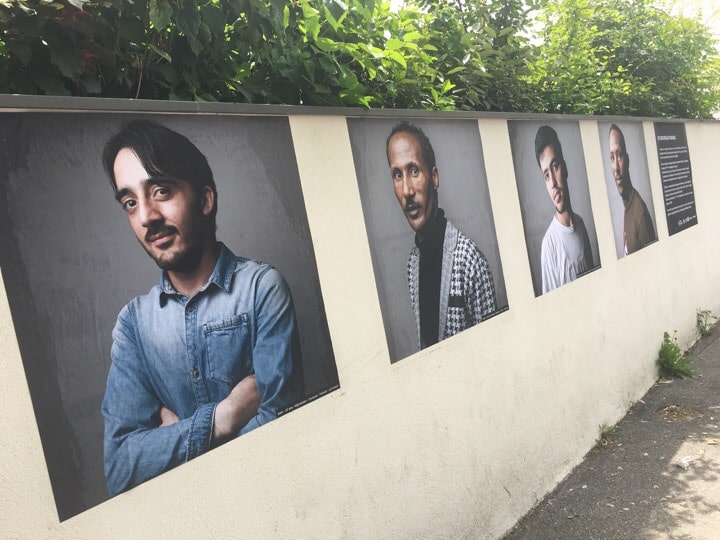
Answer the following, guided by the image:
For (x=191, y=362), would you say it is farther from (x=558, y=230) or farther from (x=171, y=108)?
(x=558, y=230)

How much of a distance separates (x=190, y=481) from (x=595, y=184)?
4654 millimetres

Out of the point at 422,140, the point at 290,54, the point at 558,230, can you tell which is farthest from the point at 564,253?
the point at 290,54

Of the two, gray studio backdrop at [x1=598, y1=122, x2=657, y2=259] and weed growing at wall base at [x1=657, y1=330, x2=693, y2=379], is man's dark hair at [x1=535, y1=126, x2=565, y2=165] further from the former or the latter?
weed growing at wall base at [x1=657, y1=330, x2=693, y2=379]

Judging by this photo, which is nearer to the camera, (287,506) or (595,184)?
(287,506)

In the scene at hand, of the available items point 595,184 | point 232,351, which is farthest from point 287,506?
point 595,184

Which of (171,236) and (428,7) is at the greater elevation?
(428,7)

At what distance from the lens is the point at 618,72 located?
7.01 meters

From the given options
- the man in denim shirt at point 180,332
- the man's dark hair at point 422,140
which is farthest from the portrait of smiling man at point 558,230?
the man in denim shirt at point 180,332

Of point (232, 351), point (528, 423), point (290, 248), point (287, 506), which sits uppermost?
point (290, 248)

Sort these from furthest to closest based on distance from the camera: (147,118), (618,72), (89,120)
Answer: (618,72) < (147,118) < (89,120)

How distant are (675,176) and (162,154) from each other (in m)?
7.21

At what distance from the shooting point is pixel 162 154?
2.35 metres

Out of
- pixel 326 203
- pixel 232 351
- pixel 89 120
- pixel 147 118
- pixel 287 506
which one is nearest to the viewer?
pixel 89 120

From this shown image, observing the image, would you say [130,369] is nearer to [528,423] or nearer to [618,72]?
[528,423]
